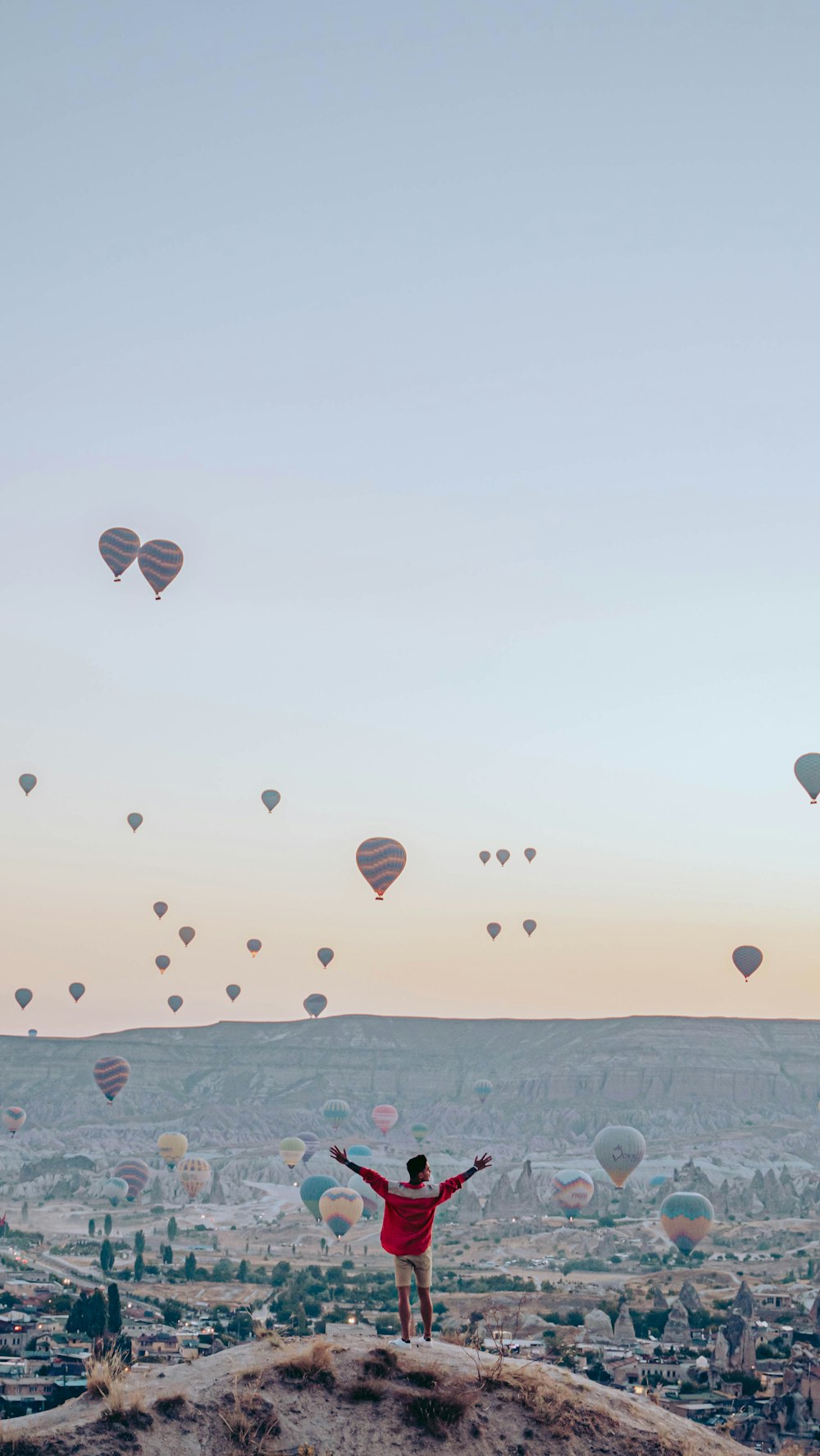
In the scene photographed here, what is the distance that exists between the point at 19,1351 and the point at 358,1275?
4394 cm

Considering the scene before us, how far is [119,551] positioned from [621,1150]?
75.1m

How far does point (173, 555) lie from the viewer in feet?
210

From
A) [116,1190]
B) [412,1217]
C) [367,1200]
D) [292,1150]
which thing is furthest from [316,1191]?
[412,1217]

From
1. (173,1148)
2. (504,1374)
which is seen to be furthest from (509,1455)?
(173,1148)

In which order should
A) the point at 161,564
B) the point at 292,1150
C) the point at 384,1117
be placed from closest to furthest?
the point at 161,564 → the point at 292,1150 → the point at 384,1117

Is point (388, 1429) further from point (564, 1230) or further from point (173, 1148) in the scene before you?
point (173, 1148)

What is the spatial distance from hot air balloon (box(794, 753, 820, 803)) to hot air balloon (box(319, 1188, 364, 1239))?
52.3 meters

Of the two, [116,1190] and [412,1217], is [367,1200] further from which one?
[412,1217]

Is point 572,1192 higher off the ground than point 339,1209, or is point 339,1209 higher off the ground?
point 572,1192

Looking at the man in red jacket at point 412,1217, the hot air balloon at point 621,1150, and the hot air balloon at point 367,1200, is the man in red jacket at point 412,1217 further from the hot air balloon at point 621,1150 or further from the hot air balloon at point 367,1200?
the hot air balloon at point 367,1200

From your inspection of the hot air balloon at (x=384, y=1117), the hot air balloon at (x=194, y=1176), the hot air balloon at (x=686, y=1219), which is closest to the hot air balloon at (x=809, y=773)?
the hot air balloon at (x=686, y=1219)

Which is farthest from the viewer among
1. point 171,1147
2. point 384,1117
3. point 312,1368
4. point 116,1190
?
point 384,1117

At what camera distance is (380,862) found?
254 ft

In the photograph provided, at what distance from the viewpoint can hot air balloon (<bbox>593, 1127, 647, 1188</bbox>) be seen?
12100 cm
